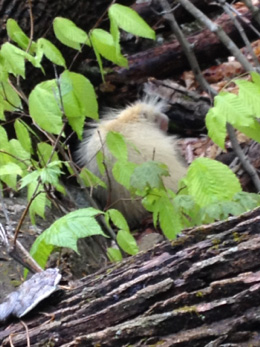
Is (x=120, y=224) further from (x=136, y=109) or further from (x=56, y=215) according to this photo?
(x=136, y=109)

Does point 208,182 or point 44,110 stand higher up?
point 44,110

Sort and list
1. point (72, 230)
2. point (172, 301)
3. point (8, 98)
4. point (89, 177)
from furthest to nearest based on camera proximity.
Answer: point (89, 177), point (8, 98), point (72, 230), point (172, 301)

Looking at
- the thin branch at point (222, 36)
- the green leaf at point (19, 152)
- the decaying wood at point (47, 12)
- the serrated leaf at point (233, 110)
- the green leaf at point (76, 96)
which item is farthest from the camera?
the decaying wood at point (47, 12)

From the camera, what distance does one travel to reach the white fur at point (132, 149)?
4.65 m

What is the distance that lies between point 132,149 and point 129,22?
6.39 feet

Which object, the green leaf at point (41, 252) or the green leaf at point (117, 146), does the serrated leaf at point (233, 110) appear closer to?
the green leaf at point (117, 146)

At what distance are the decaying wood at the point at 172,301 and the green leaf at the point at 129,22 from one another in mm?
1093

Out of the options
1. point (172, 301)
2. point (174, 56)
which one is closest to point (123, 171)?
point (172, 301)

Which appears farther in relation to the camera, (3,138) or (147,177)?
(147,177)

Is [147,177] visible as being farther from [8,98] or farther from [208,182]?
[8,98]

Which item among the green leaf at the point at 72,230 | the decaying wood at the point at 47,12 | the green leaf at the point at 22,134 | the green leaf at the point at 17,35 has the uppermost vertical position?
the decaying wood at the point at 47,12

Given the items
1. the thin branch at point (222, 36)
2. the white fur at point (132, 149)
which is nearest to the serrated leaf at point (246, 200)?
the thin branch at point (222, 36)

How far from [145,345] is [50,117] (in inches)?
48.2

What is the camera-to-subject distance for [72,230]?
2.26m
